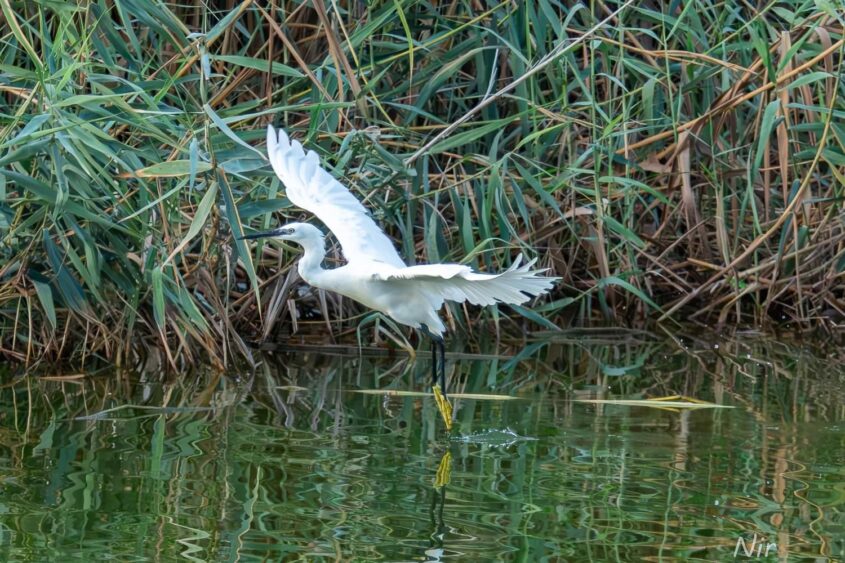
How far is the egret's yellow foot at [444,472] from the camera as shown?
11.7 feet

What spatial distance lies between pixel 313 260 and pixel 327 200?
0.26m

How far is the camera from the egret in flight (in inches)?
173

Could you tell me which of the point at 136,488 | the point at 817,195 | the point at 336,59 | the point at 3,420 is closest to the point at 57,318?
the point at 3,420

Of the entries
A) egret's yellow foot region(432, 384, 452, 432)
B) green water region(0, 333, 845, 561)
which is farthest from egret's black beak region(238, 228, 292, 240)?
egret's yellow foot region(432, 384, 452, 432)

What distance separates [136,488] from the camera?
11.2ft

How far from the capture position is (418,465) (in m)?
3.78

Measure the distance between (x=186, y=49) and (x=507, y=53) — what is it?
160 centimetres

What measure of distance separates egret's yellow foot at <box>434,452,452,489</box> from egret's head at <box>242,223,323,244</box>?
99cm

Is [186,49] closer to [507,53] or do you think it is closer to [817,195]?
[507,53]

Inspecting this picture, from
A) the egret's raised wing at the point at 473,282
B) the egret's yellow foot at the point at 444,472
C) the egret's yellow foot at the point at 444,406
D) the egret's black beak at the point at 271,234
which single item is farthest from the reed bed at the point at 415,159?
the egret's yellow foot at the point at 444,472

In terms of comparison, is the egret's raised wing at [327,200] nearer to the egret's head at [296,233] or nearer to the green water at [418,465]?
the egret's head at [296,233]

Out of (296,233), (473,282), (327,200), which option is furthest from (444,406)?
(327,200)

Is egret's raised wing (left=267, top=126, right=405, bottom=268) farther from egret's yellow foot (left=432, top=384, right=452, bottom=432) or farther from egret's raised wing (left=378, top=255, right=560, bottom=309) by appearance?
egret's yellow foot (left=432, top=384, right=452, bottom=432)

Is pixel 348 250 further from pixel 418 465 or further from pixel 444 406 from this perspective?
pixel 418 465
